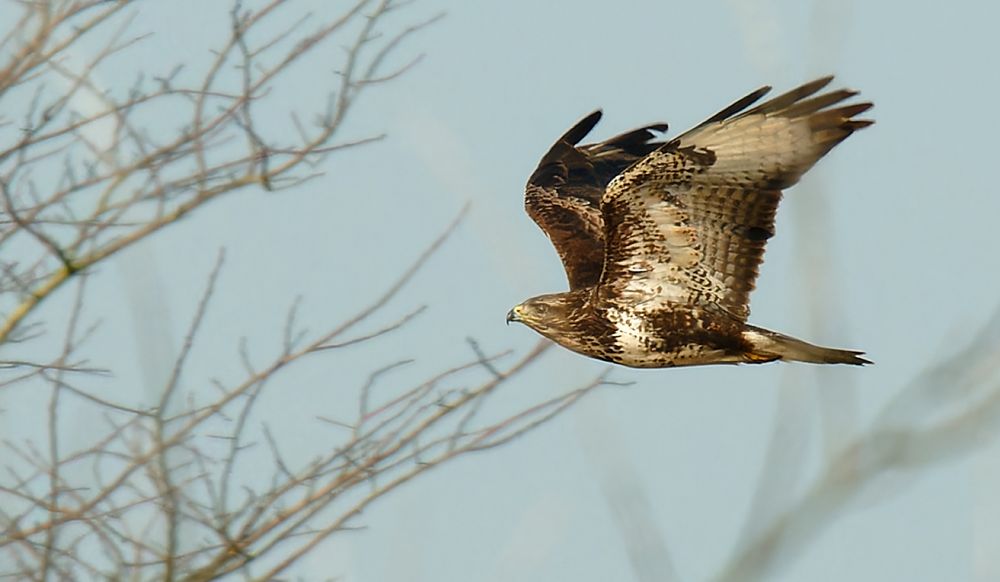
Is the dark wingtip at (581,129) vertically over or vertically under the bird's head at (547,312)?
over

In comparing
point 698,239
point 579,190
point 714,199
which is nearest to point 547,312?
point 698,239

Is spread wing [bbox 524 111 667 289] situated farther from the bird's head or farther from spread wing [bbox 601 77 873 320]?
spread wing [bbox 601 77 873 320]

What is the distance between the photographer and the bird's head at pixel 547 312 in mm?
6836

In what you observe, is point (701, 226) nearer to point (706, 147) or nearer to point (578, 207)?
point (706, 147)

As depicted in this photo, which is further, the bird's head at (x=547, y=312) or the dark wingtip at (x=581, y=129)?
the dark wingtip at (x=581, y=129)

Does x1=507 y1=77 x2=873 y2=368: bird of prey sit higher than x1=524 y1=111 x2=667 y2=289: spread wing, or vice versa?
x1=524 y1=111 x2=667 y2=289: spread wing

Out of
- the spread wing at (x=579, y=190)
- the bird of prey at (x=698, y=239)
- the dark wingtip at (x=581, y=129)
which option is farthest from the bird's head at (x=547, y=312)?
the dark wingtip at (x=581, y=129)

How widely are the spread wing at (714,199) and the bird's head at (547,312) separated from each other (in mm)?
327

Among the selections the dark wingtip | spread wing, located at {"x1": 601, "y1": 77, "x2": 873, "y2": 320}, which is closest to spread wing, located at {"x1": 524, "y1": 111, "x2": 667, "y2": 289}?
the dark wingtip

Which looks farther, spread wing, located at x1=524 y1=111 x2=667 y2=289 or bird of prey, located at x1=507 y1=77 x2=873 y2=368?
spread wing, located at x1=524 y1=111 x2=667 y2=289

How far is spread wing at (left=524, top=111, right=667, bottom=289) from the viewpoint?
749 cm

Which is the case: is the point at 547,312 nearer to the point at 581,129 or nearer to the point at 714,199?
the point at 714,199

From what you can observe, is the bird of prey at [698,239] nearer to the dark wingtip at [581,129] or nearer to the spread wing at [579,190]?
the spread wing at [579,190]

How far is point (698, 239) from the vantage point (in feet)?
21.1
